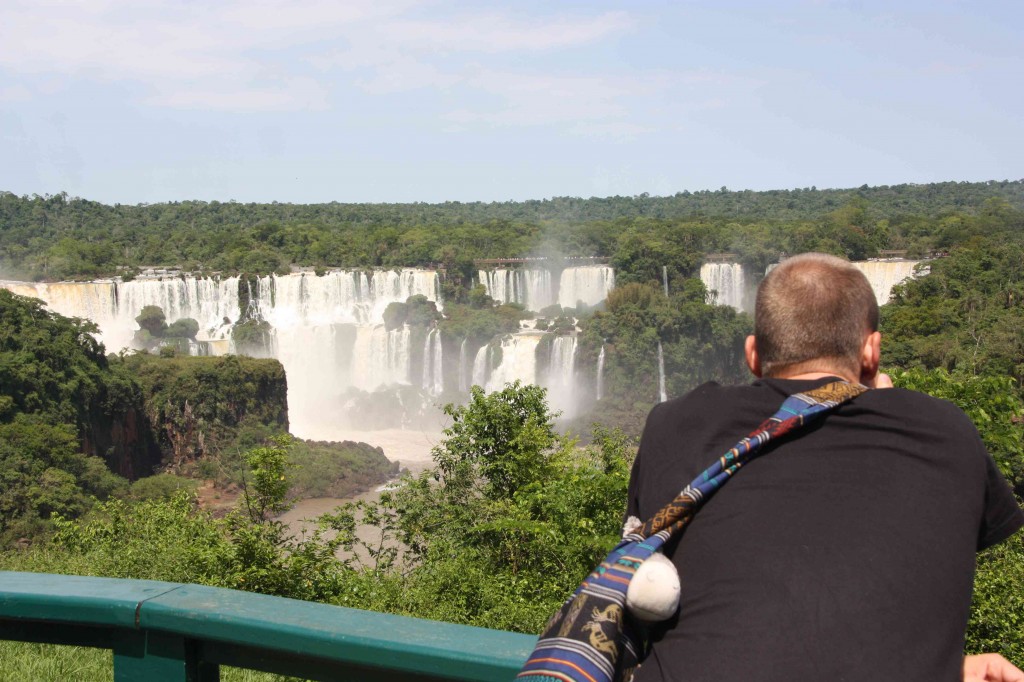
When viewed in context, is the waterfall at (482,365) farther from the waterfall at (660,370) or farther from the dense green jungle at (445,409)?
the waterfall at (660,370)

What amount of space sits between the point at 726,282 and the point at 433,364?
48.5 feet

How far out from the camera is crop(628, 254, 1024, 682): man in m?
1.23

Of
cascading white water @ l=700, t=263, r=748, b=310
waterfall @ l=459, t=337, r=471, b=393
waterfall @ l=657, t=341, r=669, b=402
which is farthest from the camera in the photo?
cascading white water @ l=700, t=263, r=748, b=310

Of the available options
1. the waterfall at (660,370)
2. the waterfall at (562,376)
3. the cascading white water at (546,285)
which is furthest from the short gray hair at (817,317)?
the cascading white water at (546,285)

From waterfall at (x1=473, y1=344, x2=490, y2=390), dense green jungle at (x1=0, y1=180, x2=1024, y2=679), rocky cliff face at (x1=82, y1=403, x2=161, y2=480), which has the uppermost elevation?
dense green jungle at (x1=0, y1=180, x2=1024, y2=679)

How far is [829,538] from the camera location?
1271 mm

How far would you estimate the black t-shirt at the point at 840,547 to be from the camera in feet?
4.01

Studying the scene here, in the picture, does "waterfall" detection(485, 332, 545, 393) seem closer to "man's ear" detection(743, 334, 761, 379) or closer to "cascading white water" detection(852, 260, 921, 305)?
"cascading white water" detection(852, 260, 921, 305)

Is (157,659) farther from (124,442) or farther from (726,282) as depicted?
(726,282)

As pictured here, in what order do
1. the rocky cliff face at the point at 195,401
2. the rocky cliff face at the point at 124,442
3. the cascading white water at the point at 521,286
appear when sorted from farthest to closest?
1. the cascading white water at the point at 521,286
2. the rocky cliff face at the point at 195,401
3. the rocky cliff face at the point at 124,442

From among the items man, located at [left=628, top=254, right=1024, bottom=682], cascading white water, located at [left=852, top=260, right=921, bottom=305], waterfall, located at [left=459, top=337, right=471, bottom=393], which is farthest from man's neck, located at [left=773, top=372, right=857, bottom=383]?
waterfall, located at [left=459, top=337, right=471, bottom=393]

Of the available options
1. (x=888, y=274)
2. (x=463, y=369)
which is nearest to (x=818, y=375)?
(x=888, y=274)

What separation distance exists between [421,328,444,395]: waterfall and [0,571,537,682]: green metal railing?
145ft

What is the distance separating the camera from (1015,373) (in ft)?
79.6
